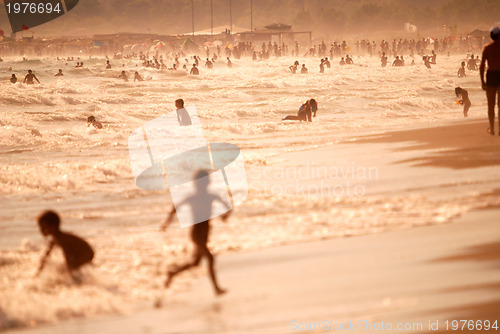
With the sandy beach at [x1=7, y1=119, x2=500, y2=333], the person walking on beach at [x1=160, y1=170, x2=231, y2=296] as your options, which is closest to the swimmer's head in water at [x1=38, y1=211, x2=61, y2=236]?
the person walking on beach at [x1=160, y1=170, x2=231, y2=296]

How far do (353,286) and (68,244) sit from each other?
8.37 feet

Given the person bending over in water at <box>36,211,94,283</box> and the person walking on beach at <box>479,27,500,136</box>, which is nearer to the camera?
the person bending over in water at <box>36,211,94,283</box>

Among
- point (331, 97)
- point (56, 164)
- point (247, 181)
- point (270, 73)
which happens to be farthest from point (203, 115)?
point (270, 73)

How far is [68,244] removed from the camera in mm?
6000

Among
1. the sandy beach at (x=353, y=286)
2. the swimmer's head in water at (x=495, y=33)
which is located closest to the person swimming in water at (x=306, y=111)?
the swimmer's head in water at (x=495, y=33)

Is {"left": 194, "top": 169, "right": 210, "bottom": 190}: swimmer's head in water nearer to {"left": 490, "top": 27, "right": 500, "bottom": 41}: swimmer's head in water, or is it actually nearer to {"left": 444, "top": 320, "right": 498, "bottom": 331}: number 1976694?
{"left": 444, "top": 320, "right": 498, "bottom": 331}: number 1976694

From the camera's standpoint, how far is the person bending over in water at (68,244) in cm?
592

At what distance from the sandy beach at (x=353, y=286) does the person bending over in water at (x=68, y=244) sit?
115 cm

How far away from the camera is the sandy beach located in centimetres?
434

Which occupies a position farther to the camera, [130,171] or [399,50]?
[399,50]

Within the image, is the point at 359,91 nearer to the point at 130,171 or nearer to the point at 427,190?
the point at 130,171

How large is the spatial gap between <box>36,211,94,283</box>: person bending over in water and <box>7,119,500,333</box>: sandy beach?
3.78 ft

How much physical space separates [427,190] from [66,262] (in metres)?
4.05

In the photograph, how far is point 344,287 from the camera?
487 centimetres
